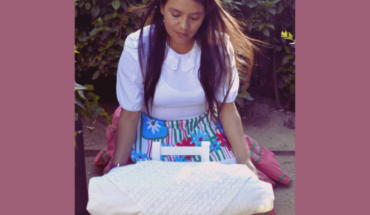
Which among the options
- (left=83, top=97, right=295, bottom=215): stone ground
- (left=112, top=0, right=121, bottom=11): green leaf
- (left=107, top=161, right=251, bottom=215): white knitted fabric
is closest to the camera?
(left=107, top=161, right=251, bottom=215): white knitted fabric

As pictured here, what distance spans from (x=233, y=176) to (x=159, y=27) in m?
0.85

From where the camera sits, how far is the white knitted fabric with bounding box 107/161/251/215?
57.8 inches

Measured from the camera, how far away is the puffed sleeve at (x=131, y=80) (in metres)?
1.89

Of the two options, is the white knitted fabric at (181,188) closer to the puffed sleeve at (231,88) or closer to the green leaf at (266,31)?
the puffed sleeve at (231,88)

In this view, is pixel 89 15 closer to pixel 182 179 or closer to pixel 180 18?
pixel 180 18

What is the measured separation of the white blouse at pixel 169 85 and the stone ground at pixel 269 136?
72 cm

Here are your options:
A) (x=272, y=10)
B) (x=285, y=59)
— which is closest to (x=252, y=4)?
(x=272, y=10)

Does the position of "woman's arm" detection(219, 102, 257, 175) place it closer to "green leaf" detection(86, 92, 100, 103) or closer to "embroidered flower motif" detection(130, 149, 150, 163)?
"embroidered flower motif" detection(130, 149, 150, 163)

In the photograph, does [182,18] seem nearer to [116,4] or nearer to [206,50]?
[206,50]

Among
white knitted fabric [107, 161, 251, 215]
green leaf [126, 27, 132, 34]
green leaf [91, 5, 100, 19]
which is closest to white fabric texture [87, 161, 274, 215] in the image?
white knitted fabric [107, 161, 251, 215]

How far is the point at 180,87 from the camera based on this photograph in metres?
1.93

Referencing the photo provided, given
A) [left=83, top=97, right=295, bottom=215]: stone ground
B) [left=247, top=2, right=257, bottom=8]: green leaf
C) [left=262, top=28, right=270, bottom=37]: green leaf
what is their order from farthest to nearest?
[left=262, top=28, right=270, bottom=37]: green leaf, [left=247, top=2, right=257, bottom=8]: green leaf, [left=83, top=97, right=295, bottom=215]: stone ground

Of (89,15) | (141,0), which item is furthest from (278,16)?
(89,15)

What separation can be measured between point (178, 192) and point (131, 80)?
646 millimetres
